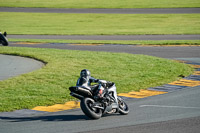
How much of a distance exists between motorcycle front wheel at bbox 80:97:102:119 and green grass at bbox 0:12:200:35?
29226 mm

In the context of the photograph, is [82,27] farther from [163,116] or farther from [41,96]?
[163,116]

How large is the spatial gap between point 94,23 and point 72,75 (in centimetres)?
3414

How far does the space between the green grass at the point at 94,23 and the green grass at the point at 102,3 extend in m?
8.66

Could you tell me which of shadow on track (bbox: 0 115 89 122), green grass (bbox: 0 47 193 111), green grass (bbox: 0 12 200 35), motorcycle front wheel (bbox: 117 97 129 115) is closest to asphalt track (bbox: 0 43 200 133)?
shadow on track (bbox: 0 115 89 122)

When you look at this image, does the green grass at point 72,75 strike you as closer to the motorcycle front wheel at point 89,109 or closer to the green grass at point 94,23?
the motorcycle front wheel at point 89,109

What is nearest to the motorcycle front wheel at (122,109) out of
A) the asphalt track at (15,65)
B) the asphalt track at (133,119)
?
the asphalt track at (133,119)

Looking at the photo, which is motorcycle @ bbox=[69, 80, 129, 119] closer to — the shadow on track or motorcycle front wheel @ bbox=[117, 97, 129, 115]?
motorcycle front wheel @ bbox=[117, 97, 129, 115]

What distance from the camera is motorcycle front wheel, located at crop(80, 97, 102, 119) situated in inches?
385

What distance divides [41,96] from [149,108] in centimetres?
361

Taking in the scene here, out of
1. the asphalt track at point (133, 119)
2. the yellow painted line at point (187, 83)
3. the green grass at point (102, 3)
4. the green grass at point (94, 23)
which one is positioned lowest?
the asphalt track at point (133, 119)

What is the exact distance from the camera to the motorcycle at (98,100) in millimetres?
9828

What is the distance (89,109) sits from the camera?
9.85 m

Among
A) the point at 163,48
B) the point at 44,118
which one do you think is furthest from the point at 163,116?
the point at 163,48

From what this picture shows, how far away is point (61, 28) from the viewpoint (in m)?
46.1
